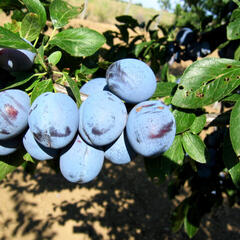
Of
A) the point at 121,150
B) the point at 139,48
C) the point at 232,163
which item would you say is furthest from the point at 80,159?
the point at 139,48

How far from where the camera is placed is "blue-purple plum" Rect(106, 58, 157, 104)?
2.25 ft

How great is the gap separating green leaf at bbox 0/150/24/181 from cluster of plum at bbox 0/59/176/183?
7.5 inches

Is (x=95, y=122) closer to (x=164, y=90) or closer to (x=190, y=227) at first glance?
(x=164, y=90)

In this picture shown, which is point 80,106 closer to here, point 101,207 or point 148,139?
point 148,139

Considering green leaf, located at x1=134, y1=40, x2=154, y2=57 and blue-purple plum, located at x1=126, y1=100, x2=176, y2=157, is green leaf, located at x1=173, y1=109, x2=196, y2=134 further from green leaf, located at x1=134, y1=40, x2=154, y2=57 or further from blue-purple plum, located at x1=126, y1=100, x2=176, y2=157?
green leaf, located at x1=134, y1=40, x2=154, y2=57

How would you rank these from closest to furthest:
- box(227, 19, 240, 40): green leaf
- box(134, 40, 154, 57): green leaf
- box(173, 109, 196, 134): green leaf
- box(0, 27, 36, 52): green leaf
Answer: box(0, 27, 36, 52): green leaf
box(173, 109, 196, 134): green leaf
box(227, 19, 240, 40): green leaf
box(134, 40, 154, 57): green leaf

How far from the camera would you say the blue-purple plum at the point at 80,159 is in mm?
730

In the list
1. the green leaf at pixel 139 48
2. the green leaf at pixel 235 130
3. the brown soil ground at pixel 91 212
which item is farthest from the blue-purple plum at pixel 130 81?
the brown soil ground at pixel 91 212

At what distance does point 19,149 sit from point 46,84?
0.32m

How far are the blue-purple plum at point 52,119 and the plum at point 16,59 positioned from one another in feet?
0.48

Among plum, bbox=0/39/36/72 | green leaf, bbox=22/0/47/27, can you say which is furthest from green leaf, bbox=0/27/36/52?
green leaf, bbox=22/0/47/27

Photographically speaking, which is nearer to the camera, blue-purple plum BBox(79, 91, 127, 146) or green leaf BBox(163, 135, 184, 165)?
blue-purple plum BBox(79, 91, 127, 146)

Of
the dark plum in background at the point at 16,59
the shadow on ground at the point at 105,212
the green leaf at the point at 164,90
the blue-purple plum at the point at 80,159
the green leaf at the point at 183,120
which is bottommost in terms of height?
the shadow on ground at the point at 105,212

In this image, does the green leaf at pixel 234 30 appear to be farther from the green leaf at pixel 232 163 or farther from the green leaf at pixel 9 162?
the green leaf at pixel 9 162
